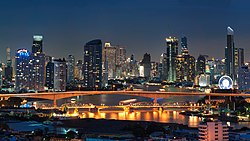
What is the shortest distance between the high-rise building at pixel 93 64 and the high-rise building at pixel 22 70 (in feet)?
18.6

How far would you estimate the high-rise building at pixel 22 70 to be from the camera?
36.7 m

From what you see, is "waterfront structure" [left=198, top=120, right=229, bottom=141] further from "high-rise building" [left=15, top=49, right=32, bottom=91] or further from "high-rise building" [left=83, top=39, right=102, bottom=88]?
"high-rise building" [left=83, top=39, right=102, bottom=88]

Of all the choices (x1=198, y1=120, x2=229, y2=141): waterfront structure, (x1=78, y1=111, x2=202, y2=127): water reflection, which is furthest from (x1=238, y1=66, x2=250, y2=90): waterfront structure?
(x1=198, y1=120, x2=229, y2=141): waterfront structure

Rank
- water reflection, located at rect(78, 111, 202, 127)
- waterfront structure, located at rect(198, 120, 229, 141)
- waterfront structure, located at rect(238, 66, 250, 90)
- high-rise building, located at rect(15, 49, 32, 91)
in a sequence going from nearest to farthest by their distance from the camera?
waterfront structure, located at rect(198, 120, 229, 141) → water reflection, located at rect(78, 111, 202, 127) → high-rise building, located at rect(15, 49, 32, 91) → waterfront structure, located at rect(238, 66, 250, 90)

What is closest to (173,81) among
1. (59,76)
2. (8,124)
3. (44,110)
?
(59,76)

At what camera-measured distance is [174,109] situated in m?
24.2

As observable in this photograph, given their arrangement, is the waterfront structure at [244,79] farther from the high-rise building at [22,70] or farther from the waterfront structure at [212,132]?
the waterfront structure at [212,132]

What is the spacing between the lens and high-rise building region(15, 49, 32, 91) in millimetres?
36688

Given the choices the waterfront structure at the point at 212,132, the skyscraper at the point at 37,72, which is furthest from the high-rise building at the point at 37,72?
the waterfront structure at the point at 212,132

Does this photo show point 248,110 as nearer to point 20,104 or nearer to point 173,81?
point 20,104

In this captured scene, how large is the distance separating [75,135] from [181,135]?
275 cm

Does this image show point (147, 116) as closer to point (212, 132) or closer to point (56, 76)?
point (212, 132)

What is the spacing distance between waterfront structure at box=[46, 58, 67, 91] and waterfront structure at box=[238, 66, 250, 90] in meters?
13.6

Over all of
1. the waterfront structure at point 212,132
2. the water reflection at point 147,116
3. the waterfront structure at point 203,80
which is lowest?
the water reflection at point 147,116
